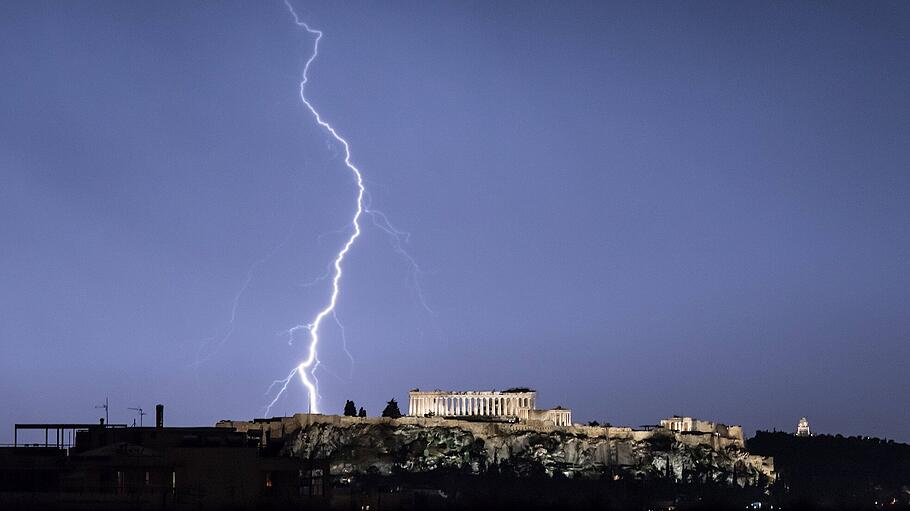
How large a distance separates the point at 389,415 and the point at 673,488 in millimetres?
28448

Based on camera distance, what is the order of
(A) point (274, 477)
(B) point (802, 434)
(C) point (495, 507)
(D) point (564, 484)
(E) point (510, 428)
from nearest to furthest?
(A) point (274, 477)
(C) point (495, 507)
(D) point (564, 484)
(E) point (510, 428)
(B) point (802, 434)

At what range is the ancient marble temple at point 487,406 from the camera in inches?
6038

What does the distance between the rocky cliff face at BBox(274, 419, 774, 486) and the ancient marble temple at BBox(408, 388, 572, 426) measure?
13.6m

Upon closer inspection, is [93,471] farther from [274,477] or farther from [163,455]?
[274,477]

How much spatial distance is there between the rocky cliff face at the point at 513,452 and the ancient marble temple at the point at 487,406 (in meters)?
13.6

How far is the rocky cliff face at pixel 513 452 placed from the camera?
125m

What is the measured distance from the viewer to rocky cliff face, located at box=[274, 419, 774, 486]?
12475 centimetres

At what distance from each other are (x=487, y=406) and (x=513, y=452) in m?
20.9

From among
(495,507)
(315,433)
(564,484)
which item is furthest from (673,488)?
(495,507)

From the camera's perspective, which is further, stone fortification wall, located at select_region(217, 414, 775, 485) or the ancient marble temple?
the ancient marble temple

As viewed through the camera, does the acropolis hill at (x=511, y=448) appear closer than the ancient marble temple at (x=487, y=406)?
Yes

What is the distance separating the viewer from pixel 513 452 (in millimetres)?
134750

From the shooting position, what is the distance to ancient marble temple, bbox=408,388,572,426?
153375 mm

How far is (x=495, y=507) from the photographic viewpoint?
78.1m
